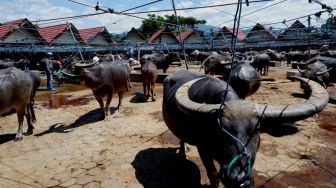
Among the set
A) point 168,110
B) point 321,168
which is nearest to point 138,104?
point 168,110

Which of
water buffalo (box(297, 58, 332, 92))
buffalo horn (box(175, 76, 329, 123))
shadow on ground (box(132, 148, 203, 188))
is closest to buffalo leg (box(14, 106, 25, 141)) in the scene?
shadow on ground (box(132, 148, 203, 188))

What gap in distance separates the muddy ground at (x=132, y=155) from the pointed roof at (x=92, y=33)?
2438 cm

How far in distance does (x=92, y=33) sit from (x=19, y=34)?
28.2ft

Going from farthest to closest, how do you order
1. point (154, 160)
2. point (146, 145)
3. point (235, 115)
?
point (146, 145), point (154, 160), point (235, 115)

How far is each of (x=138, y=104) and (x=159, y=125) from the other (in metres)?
2.85

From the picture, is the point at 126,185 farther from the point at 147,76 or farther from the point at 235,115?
the point at 147,76

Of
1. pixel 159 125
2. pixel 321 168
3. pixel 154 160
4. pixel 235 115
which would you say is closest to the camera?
pixel 235 115

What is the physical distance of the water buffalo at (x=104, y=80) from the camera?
26.6 feet

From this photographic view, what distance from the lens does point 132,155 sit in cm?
556

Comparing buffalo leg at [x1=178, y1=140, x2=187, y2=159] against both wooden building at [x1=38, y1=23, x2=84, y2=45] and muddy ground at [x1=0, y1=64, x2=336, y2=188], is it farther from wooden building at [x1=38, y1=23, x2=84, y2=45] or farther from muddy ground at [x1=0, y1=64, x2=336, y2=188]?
wooden building at [x1=38, y1=23, x2=84, y2=45]

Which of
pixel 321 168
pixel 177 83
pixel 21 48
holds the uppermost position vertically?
pixel 21 48

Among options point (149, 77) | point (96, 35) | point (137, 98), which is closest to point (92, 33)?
point (96, 35)

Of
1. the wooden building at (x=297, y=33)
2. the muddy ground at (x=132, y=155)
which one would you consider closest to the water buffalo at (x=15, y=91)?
the muddy ground at (x=132, y=155)

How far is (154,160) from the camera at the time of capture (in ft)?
17.4
